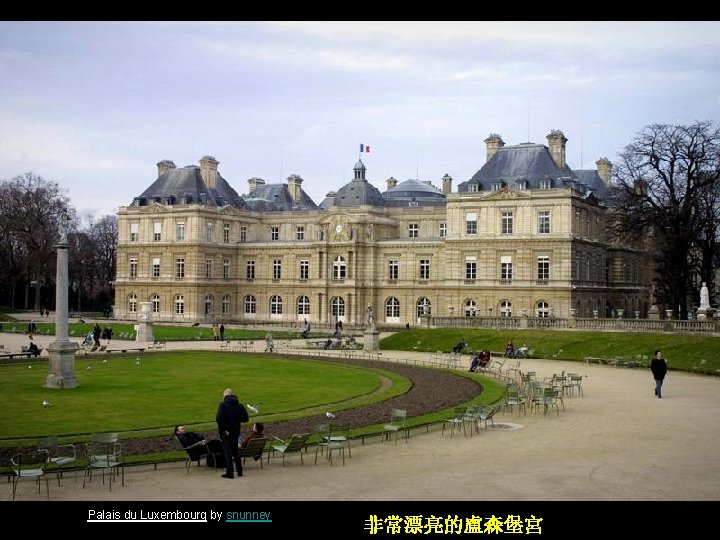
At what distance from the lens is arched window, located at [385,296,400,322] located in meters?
82.8

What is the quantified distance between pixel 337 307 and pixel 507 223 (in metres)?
20.7

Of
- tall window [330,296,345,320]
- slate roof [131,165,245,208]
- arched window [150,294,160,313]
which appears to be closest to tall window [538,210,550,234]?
tall window [330,296,345,320]

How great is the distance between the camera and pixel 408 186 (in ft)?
309

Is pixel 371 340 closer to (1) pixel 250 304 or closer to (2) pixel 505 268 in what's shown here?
(2) pixel 505 268

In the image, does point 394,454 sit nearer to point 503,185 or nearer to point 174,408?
point 174,408

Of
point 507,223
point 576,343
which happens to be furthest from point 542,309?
A: point 576,343

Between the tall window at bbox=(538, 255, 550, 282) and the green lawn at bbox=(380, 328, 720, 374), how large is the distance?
12.7 meters

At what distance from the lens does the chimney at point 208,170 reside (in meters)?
92.9

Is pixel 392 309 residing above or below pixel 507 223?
below

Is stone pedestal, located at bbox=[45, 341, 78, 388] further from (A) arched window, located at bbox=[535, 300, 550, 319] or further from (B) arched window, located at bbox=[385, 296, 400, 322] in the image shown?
(B) arched window, located at bbox=[385, 296, 400, 322]

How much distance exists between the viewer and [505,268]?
71688mm

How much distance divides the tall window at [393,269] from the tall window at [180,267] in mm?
21479

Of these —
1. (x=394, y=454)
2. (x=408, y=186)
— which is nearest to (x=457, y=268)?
(x=408, y=186)

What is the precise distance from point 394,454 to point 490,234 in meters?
52.1
